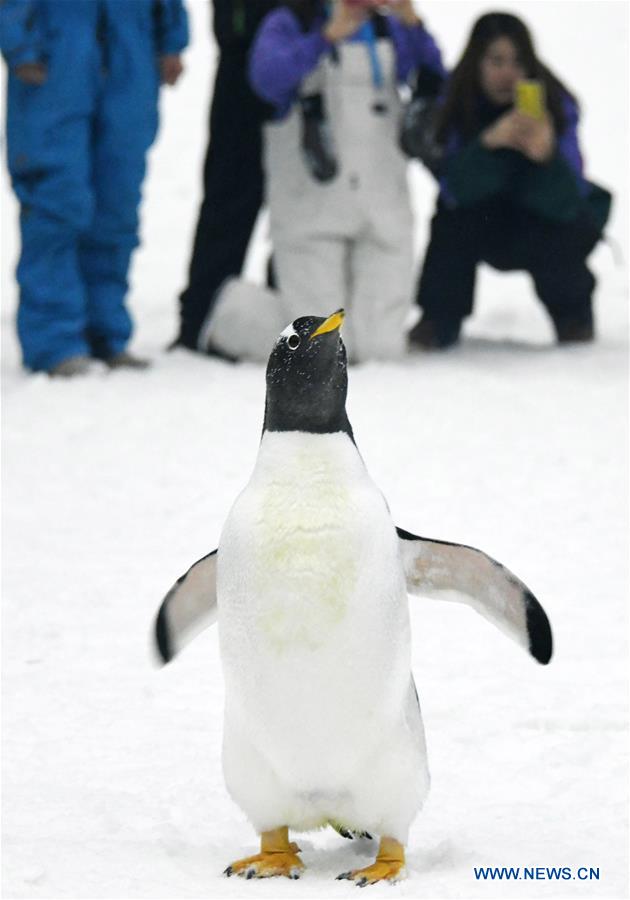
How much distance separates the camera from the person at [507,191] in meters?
5.52

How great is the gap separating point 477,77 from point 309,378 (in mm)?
3674

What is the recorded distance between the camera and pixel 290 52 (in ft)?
17.0

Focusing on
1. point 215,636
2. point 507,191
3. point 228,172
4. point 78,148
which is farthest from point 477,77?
point 215,636

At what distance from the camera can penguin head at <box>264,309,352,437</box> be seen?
2.10 meters

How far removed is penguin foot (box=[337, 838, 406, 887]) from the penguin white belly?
0.04m

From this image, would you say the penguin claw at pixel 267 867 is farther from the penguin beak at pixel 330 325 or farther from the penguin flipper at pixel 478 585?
the penguin beak at pixel 330 325

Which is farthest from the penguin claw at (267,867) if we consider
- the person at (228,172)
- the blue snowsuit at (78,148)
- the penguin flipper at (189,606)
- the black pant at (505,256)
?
the black pant at (505,256)

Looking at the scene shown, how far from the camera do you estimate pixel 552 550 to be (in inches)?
150

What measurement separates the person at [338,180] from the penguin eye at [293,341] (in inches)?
125

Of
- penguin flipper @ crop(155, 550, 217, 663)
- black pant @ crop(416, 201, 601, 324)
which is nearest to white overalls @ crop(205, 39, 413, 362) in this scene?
black pant @ crop(416, 201, 601, 324)

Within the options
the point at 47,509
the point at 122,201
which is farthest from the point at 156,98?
the point at 47,509

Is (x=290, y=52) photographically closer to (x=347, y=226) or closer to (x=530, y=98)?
(x=347, y=226)

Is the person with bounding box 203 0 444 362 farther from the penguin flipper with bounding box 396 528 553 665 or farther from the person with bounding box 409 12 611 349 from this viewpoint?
the penguin flipper with bounding box 396 528 553 665

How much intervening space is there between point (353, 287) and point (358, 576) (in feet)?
11.5
